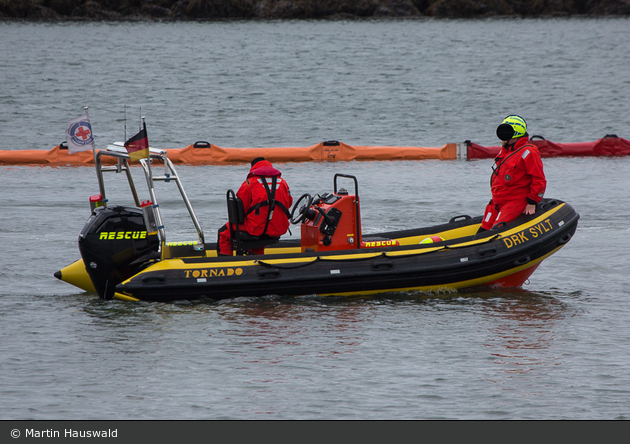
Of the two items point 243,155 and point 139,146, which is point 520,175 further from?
point 243,155

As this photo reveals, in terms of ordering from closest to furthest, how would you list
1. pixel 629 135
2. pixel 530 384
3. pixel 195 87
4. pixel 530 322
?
pixel 530 384, pixel 530 322, pixel 629 135, pixel 195 87

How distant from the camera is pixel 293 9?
65.2 m

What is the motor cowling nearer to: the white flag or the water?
the water

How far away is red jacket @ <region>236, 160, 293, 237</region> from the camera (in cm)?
Result: 732

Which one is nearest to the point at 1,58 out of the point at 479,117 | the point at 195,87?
the point at 195,87

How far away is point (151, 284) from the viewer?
23.1 feet

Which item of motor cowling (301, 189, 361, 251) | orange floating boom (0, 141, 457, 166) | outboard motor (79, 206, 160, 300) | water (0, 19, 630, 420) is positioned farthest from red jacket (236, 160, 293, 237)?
orange floating boom (0, 141, 457, 166)

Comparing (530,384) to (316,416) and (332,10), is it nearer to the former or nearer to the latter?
(316,416)

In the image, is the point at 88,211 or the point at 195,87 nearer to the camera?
the point at 88,211

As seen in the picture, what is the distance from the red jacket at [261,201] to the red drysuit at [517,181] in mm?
2066

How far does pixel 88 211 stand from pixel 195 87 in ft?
74.8

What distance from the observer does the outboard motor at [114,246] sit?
6969 millimetres

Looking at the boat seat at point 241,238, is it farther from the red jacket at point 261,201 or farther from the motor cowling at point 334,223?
the motor cowling at point 334,223

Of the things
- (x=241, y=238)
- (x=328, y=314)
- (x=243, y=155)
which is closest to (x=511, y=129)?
(x=328, y=314)
